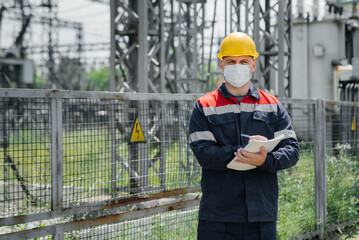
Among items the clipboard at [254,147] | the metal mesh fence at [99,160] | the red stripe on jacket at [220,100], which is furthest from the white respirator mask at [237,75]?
the metal mesh fence at [99,160]

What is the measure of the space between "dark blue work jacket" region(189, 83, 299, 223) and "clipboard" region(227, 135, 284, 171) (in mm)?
54

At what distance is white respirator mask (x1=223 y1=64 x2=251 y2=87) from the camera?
12.0 ft

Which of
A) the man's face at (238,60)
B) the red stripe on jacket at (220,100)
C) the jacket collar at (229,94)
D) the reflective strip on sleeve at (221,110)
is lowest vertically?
the reflective strip on sleeve at (221,110)

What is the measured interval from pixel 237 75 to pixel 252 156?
680 mm

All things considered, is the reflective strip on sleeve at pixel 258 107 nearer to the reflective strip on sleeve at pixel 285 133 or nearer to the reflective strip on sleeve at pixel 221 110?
the reflective strip on sleeve at pixel 221 110

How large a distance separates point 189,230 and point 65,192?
65.9 inches

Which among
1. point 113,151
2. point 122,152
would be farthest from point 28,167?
point 122,152

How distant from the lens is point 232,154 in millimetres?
3393

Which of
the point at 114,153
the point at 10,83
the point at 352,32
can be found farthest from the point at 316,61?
the point at 114,153

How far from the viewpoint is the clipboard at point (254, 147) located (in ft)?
10.7

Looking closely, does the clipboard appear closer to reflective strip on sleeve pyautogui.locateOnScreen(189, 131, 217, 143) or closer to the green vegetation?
reflective strip on sleeve pyautogui.locateOnScreen(189, 131, 217, 143)

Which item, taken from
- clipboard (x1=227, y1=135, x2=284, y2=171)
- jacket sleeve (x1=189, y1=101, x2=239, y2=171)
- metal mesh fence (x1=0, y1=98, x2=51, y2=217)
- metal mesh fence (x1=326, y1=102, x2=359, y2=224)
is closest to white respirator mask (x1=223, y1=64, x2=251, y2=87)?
jacket sleeve (x1=189, y1=101, x2=239, y2=171)

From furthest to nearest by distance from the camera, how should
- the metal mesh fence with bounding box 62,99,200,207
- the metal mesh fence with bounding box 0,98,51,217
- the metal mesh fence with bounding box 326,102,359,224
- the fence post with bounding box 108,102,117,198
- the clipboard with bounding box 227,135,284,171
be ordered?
the metal mesh fence with bounding box 326,102,359,224
the fence post with bounding box 108,102,117,198
the metal mesh fence with bounding box 62,99,200,207
the metal mesh fence with bounding box 0,98,51,217
the clipboard with bounding box 227,135,284,171

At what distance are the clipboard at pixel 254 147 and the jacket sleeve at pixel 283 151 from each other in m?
0.08
